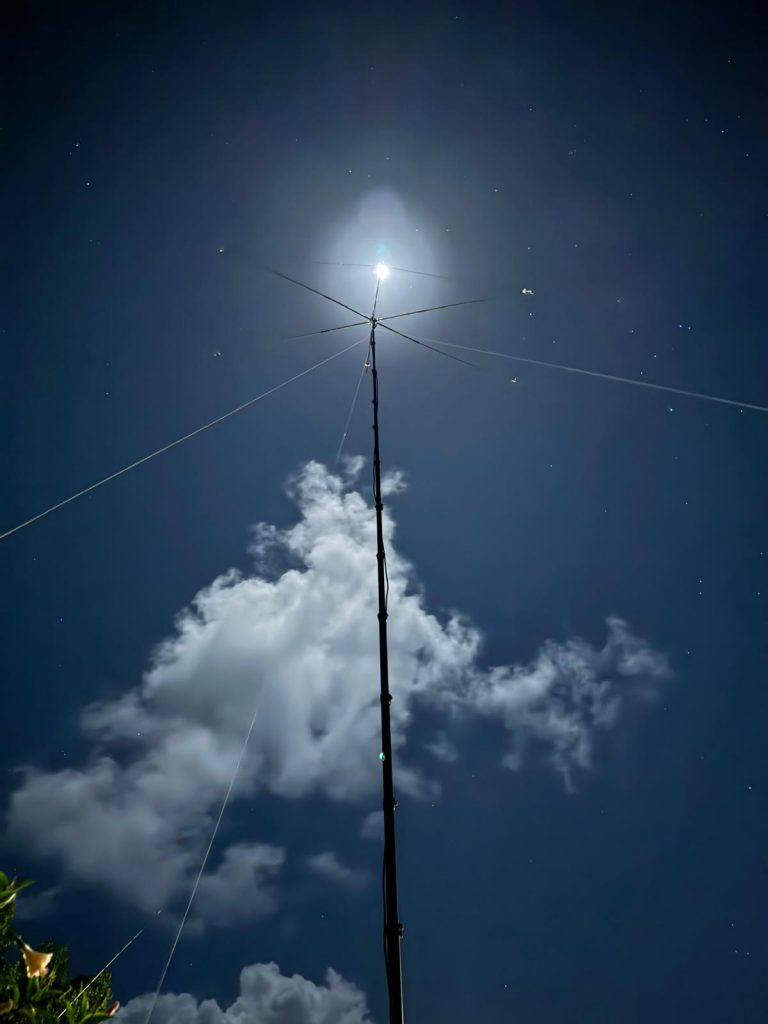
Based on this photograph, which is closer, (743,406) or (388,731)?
(388,731)

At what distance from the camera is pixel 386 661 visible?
2.90m

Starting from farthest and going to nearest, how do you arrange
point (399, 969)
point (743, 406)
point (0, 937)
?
point (0, 937)
point (743, 406)
point (399, 969)

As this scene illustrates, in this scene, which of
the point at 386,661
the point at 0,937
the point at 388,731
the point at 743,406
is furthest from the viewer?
the point at 0,937

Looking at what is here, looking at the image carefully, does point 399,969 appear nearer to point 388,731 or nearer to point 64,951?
point 388,731

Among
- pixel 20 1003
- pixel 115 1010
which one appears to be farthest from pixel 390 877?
pixel 20 1003

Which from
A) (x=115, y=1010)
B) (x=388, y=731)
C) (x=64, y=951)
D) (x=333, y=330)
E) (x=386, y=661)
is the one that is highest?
(x=333, y=330)

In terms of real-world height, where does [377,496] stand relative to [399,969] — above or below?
above

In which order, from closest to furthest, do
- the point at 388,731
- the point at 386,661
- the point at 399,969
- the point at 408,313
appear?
1. the point at 399,969
2. the point at 388,731
3. the point at 386,661
4. the point at 408,313

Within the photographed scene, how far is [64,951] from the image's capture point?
43.5ft

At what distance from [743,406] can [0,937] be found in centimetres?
1064

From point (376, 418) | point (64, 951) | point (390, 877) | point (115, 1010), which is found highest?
point (376, 418)

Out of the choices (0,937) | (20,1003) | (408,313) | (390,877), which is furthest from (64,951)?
(408,313)

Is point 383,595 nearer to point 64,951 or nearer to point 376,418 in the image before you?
point 376,418

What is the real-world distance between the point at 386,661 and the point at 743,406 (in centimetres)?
393
